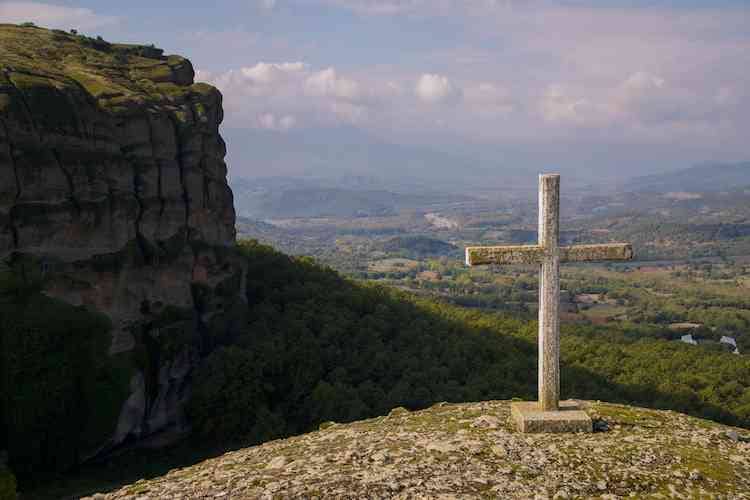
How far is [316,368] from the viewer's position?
42062 millimetres

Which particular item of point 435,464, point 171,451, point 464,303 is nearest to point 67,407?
point 171,451

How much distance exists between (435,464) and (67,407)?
77.5 feet

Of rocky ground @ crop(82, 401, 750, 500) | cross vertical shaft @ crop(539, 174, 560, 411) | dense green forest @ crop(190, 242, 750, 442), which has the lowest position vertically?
dense green forest @ crop(190, 242, 750, 442)

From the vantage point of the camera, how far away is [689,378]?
48062mm

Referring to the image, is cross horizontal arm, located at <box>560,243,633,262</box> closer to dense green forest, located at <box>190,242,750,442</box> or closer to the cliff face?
dense green forest, located at <box>190,242,750,442</box>

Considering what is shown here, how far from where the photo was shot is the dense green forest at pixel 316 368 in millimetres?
29641

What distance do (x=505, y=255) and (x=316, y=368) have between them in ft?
91.3

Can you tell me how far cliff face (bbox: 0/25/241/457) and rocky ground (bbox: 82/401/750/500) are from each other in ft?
66.3

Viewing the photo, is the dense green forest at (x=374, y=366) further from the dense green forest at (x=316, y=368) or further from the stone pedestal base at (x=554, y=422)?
the stone pedestal base at (x=554, y=422)

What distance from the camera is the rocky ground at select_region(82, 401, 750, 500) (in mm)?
12758

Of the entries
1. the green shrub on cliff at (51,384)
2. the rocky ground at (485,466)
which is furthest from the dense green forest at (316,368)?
the rocky ground at (485,466)

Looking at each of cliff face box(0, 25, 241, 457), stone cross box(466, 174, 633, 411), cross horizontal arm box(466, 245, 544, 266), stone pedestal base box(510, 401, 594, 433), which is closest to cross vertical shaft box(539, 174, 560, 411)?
stone cross box(466, 174, 633, 411)

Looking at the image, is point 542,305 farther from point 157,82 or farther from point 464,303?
point 464,303

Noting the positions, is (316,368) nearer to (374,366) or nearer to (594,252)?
(374,366)
